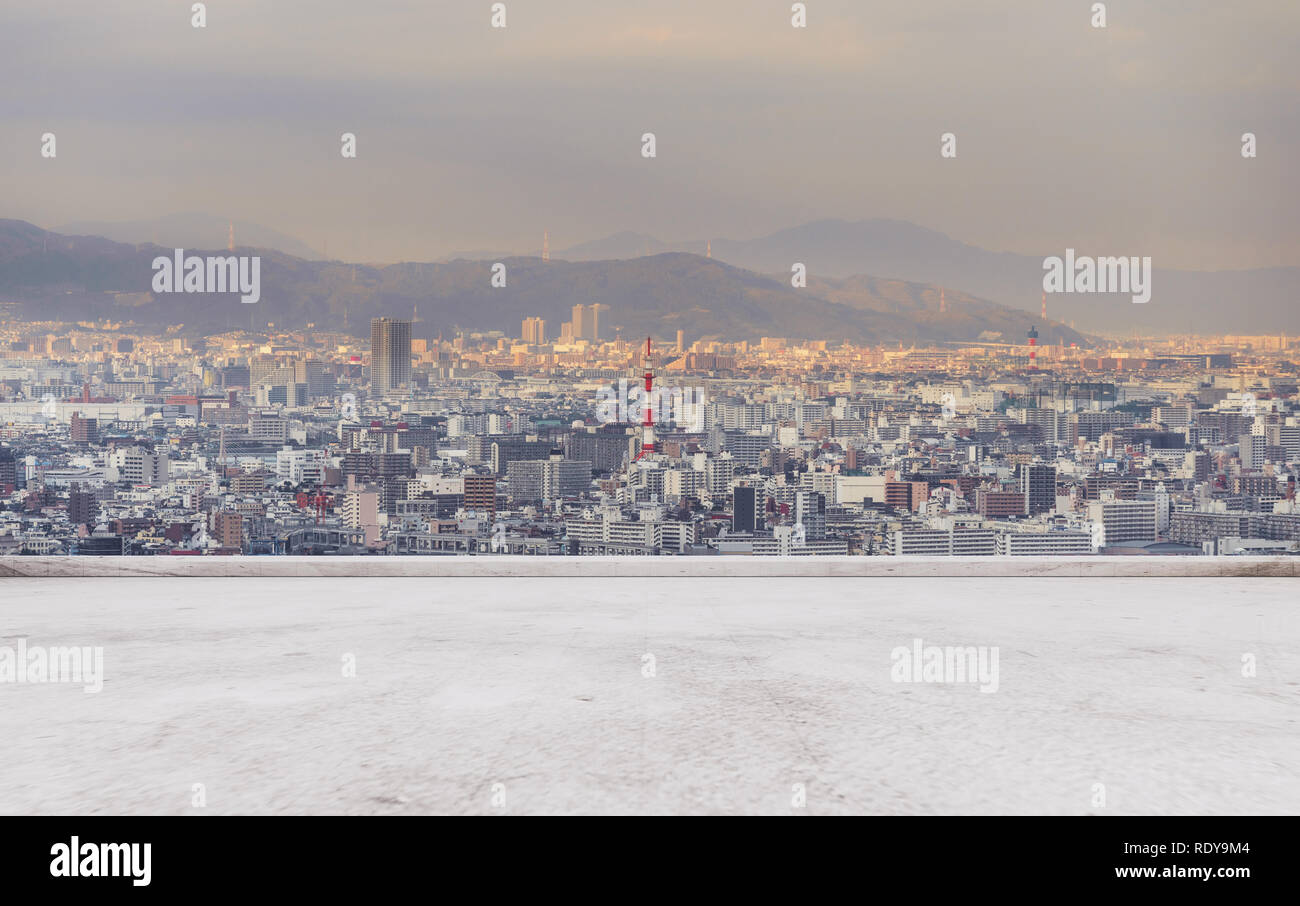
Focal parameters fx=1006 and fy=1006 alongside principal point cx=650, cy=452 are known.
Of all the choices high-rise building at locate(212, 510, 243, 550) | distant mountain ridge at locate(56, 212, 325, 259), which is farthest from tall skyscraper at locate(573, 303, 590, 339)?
high-rise building at locate(212, 510, 243, 550)

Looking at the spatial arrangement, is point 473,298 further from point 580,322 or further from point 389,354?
point 580,322

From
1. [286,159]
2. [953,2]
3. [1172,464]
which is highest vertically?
[953,2]

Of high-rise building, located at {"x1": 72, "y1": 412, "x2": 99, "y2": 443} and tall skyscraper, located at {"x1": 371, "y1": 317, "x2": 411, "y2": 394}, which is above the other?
tall skyscraper, located at {"x1": 371, "y1": 317, "x2": 411, "y2": 394}

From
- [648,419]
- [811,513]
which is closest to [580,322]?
[648,419]

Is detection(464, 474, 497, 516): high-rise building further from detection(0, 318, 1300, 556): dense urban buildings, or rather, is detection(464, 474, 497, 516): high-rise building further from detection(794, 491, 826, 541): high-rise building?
detection(794, 491, 826, 541): high-rise building

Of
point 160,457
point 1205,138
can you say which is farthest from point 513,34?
point 1205,138

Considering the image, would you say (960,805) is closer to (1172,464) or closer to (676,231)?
(1172,464)
